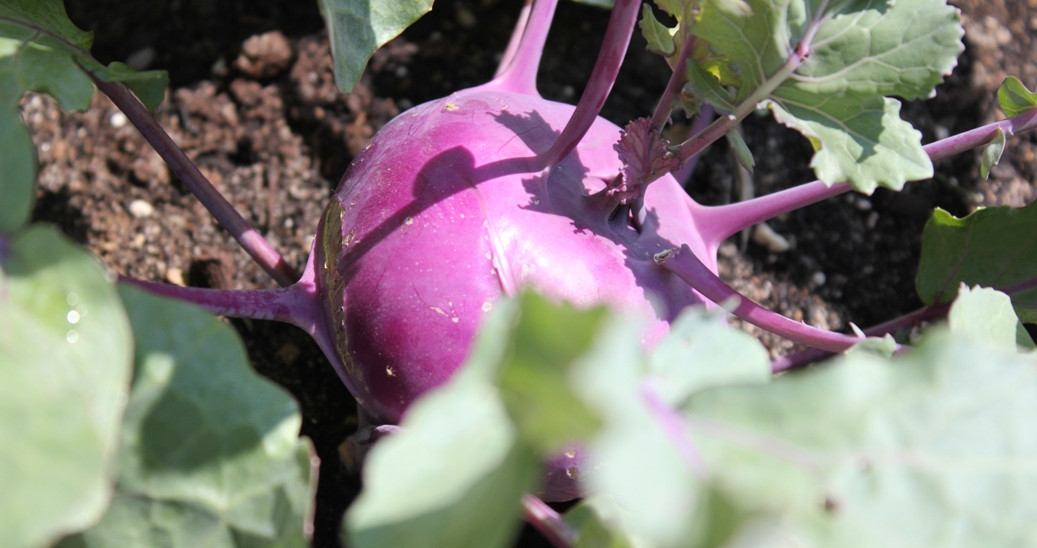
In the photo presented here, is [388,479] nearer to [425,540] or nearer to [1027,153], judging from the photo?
[425,540]

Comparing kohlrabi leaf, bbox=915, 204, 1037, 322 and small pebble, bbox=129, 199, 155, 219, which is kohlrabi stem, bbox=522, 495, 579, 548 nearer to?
kohlrabi leaf, bbox=915, 204, 1037, 322

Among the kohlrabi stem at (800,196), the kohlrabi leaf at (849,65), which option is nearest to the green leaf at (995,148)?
the kohlrabi stem at (800,196)

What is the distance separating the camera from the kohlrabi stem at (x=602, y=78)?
747 mm

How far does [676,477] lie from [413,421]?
15 cm

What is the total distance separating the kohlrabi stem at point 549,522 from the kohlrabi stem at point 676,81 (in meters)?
0.40

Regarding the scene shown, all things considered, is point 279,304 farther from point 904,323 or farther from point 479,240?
point 904,323

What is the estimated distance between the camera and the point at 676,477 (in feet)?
1.51

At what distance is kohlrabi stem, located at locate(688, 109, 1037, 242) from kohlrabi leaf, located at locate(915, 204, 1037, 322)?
150 millimetres

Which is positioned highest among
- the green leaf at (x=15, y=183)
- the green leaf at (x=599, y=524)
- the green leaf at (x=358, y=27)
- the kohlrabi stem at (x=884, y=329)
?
the green leaf at (x=15, y=183)

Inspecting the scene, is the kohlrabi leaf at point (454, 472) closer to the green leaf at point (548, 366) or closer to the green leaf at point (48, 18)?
the green leaf at point (548, 366)

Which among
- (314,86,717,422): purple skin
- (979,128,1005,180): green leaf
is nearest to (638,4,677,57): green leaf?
(314,86,717,422): purple skin

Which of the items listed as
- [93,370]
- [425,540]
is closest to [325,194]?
[93,370]

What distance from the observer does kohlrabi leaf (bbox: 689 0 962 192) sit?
79cm

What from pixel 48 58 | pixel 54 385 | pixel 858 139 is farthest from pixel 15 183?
pixel 858 139
